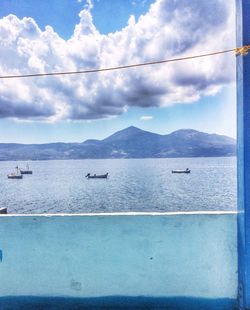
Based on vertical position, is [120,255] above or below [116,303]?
above

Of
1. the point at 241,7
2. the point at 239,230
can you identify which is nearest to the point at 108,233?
the point at 239,230

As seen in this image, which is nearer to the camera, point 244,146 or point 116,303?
point 244,146

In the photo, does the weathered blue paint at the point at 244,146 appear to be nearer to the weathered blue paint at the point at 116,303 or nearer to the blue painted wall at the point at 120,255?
the blue painted wall at the point at 120,255

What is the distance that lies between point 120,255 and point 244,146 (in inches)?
60.8

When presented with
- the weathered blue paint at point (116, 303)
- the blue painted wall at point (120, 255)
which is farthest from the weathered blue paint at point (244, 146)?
the weathered blue paint at point (116, 303)

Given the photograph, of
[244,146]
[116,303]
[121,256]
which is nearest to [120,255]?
[121,256]

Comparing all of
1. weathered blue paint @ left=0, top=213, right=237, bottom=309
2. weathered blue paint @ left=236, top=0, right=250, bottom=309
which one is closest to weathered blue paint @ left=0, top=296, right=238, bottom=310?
weathered blue paint @ left=0, top=213, right=237, bottom=309

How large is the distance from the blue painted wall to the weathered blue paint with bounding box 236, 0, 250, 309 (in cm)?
18

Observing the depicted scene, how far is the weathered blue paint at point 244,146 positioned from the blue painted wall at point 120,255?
176 mm

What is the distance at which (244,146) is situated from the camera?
9.68 feet

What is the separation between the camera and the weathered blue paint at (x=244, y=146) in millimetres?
2932

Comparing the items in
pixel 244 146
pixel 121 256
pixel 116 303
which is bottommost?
pixel 116 303

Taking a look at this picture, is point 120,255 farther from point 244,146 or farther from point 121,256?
point 244,146

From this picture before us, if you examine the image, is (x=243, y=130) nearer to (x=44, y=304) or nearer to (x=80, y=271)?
(x=80, y=271)
